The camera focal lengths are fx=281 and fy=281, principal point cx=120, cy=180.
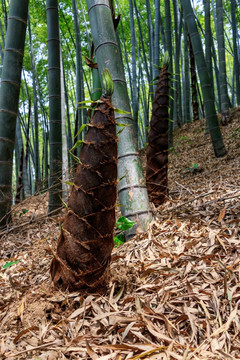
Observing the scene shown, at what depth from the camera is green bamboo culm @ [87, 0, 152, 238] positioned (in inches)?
68.7

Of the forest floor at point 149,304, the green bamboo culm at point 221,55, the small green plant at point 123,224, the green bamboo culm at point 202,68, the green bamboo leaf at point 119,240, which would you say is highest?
the green bamboo culm at point 221,55

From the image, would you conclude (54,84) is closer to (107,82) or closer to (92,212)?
(107,82)

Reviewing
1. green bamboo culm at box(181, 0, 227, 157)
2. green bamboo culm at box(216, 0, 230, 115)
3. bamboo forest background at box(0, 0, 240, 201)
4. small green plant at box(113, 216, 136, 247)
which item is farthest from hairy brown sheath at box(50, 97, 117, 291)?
green bamboo culm at box(216, 0, 230, 115)

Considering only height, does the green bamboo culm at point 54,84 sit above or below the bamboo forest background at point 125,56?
below

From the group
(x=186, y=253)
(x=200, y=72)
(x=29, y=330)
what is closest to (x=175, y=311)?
(x=186, y=253)

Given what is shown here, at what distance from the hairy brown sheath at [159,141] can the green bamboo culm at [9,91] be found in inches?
55.0

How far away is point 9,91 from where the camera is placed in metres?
2.76

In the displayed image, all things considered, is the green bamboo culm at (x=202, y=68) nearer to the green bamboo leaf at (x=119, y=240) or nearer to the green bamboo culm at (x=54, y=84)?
the green bamboo culm at (x=54, y=84)

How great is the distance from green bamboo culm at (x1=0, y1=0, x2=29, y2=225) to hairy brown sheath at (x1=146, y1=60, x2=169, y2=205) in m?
1.40

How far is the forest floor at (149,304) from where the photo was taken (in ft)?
2.95

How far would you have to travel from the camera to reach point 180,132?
873 cm

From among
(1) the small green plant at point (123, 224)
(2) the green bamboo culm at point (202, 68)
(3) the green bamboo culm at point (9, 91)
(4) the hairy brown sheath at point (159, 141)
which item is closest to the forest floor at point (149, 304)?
(1) the small green plant at point (123, 224)

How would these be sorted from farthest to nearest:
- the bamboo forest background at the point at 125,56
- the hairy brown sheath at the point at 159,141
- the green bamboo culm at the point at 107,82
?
the bamboo forest background at the point at 125,56 → the hairy brown sheath at the point at 159,141 → the green bamboo culm at the point at 107,82

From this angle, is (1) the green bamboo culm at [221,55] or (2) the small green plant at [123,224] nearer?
(2) the small green plant at [123,224]
